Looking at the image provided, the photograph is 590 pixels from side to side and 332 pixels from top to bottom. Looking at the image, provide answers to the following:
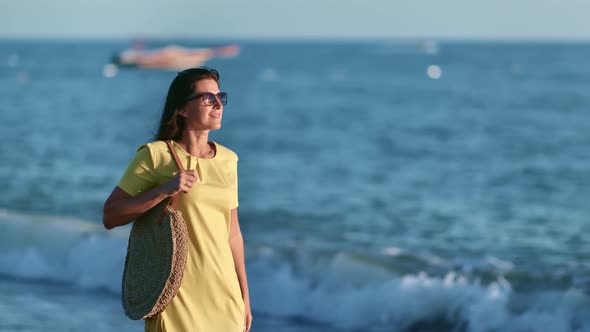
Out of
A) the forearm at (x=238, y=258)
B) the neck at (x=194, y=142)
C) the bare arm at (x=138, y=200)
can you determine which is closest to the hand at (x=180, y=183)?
the bare arm at (x=138, y=200)

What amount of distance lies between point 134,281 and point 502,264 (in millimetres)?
7768

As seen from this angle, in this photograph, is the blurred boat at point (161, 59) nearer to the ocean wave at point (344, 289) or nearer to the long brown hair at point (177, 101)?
the ocean wave at point (344, 289)

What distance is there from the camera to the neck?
371cm

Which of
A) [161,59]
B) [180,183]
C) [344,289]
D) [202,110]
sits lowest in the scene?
[180,183]

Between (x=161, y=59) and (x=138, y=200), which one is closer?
(x=138, y=200)

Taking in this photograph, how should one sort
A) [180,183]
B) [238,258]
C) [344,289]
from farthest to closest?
[344,289], [238,258], [180,183]

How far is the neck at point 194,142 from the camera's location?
146 inches

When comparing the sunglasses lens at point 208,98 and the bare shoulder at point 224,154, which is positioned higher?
the sunglasses lens at point 208,98

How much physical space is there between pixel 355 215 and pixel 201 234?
11.6 m

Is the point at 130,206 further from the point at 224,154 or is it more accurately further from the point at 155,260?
the point at 224,154

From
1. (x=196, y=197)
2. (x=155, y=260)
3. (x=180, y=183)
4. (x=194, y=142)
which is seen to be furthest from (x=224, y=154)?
(x=155, y=260)

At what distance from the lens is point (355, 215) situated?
15.2 m

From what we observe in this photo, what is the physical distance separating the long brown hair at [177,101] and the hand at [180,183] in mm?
289

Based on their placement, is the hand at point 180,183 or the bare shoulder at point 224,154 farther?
the bare shoulder at point 224,154
